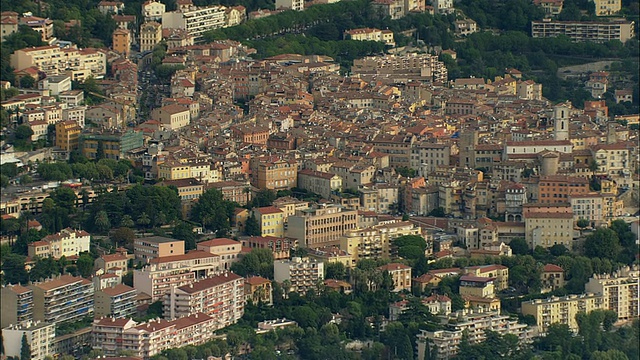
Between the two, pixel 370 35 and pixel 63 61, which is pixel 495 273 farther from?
pixel 370 35

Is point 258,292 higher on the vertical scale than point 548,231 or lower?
lower

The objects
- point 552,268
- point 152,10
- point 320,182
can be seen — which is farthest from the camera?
point 152,10

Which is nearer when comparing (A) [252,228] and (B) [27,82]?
(A) [252,228]

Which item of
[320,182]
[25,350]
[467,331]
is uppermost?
[320,182]

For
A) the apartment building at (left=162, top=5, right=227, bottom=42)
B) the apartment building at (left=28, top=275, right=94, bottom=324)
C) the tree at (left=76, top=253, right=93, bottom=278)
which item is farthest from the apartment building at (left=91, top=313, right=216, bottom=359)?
the apartment building at (left=162, top=5, right=227, bottom=42)

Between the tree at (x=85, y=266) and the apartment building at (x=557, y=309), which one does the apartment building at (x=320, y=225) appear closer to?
the tree at (x=85, y=266)

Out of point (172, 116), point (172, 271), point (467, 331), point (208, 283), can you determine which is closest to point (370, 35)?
point (172, 116)

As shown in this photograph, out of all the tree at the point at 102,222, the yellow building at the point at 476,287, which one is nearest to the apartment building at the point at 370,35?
the tree at the point at 102,222

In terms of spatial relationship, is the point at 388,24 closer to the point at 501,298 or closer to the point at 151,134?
the point at 151,134
